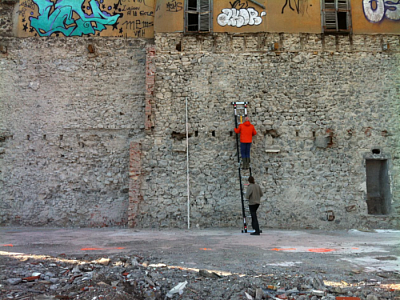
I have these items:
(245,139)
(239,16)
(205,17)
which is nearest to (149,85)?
(205,17)

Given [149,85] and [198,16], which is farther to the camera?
[198,16]

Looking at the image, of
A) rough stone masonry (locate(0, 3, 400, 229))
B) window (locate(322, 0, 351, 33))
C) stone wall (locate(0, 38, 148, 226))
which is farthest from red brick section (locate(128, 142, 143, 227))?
window (locate(322, 0, 351, 33))

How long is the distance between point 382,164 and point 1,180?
41.2 feet

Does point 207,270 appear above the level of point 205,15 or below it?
below

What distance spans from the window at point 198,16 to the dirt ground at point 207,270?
743 centimetres

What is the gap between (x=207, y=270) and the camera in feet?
13.4

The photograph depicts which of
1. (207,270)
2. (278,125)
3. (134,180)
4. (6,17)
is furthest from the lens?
(6,17)

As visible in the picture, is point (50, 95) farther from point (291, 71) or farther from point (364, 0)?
point (364, 0)

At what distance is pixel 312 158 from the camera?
9.56 metres

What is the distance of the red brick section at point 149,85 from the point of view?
9.77 meters

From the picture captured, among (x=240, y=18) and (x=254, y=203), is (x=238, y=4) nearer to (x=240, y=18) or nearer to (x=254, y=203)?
(x=240, y=18)

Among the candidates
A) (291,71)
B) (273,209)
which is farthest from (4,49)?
(273,209)

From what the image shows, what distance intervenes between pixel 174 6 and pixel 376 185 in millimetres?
8970

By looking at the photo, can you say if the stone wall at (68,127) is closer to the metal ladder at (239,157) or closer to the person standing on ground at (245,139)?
the metal ladder at (239,157)
